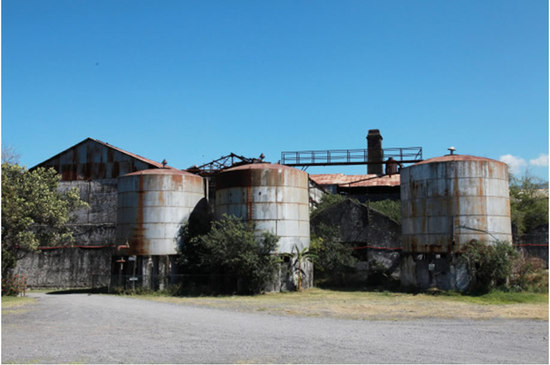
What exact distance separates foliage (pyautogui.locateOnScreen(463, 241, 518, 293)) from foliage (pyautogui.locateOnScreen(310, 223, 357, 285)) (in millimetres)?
7379

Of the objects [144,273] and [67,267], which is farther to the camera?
[67,267]

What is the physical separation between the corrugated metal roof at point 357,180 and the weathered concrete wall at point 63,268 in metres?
21.3

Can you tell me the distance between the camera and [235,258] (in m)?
25.0

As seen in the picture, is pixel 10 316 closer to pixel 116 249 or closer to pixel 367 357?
pixel 116 249

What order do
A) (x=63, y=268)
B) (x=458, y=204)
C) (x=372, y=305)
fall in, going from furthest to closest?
(x=63, y=268)
(x=458, y=204)
(x=372, y=305)

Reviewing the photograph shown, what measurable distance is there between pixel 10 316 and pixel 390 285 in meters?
18.3

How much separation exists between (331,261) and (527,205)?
52.5ft

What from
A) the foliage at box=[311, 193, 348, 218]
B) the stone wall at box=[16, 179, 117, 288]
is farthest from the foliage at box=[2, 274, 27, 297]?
the foliage at box=[311, 193, 348, 218]

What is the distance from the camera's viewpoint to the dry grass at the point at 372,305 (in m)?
17.9

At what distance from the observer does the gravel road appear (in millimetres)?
11344

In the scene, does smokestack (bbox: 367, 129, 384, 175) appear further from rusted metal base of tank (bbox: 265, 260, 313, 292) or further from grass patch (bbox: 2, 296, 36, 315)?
grass patch (bbox: 2, 296, 36, 315)

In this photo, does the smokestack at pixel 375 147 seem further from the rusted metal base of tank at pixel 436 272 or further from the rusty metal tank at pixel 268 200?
the rusted metal base of tank at pixel 436 272

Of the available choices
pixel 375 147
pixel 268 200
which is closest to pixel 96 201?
pixel 268 200

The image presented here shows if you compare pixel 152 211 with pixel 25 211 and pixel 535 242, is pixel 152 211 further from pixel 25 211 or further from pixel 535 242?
pixel 535 242
